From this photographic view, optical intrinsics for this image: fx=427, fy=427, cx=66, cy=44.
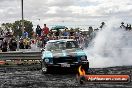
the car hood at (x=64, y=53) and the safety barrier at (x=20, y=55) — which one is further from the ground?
the car hood at (x=64, y=53)

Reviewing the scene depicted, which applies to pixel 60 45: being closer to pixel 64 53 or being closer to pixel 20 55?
pixel 64 53

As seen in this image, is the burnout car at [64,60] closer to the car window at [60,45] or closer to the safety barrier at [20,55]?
the car window at [60,45]

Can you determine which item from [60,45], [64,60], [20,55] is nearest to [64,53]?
[64,60]

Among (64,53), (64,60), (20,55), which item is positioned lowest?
(20,55)

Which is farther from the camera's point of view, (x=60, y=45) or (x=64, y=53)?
(x=60, y=45)

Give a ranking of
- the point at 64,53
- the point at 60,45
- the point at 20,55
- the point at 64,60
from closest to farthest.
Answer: the point at 64,60 → the point at 64,53 → the point at 60,45 → the point at 20,55

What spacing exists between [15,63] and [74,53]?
6.82 m

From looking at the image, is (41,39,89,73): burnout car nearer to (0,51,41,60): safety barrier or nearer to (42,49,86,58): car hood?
(42,49,86,58): car hood

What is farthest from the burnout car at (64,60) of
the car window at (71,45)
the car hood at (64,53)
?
the car window at (71,45)

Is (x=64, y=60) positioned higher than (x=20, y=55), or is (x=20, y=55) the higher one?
(x=64, y=60)

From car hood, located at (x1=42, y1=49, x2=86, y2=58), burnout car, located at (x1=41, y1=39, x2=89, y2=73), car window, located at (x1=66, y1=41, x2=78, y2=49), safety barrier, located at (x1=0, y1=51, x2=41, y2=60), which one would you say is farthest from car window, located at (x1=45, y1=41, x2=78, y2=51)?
safety barrier, located at (x1=0, y1=51, x2=41, y2=60)

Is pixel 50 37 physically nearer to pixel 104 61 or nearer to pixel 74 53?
pixel 104 61

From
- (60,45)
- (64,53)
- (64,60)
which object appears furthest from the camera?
(60,45)

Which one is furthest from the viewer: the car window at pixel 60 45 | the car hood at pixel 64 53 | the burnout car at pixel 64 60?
the car window at pixel 60 45
